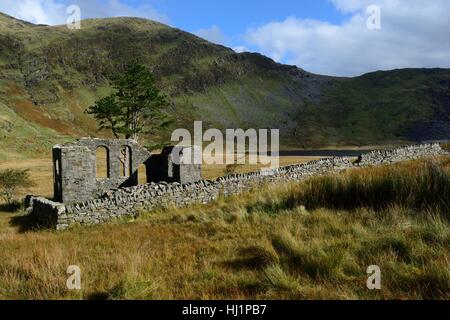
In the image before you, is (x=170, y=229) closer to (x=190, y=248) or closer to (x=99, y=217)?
(x=190, y=248)

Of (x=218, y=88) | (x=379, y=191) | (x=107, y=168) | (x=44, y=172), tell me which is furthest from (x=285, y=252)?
(x=218, y=88)

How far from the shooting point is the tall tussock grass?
31.7 feet

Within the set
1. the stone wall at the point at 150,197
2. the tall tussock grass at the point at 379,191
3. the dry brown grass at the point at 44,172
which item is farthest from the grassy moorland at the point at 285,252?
the dry brown grass at the point at 44,172

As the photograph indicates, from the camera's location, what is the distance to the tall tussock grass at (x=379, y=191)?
967 centimetres

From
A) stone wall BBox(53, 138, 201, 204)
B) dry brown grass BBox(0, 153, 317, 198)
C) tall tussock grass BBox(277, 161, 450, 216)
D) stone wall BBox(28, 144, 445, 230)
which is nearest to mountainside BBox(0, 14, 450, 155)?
dry brown grass BBox(0, 153, 317, 198)

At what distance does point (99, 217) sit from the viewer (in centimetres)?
1587

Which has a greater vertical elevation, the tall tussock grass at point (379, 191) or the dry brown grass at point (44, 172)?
the tall tussock grass at point (379, 191)

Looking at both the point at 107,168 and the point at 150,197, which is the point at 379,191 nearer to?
the point at 150,197

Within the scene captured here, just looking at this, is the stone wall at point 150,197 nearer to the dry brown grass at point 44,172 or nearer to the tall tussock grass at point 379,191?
the tall tussock grass at point 379,191

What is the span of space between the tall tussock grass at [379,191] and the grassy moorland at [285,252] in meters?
0.03

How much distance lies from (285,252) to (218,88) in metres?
145

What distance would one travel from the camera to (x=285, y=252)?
24.6 ft

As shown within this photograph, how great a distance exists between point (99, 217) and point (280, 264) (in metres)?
10.7
